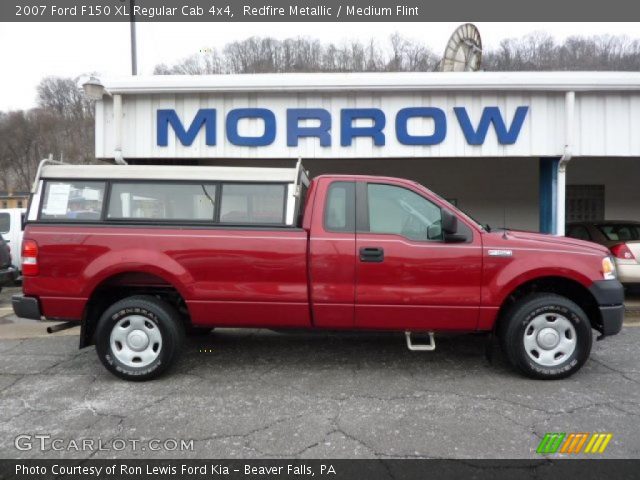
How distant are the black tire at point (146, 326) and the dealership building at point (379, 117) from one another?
4.50 meters

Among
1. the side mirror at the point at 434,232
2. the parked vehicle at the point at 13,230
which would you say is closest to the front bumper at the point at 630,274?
the side mirror at the point at 434,232

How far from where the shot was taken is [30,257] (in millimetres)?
4203

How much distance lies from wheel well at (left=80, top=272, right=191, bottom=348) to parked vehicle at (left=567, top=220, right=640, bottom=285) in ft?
21.9

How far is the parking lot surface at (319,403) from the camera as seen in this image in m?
3.15

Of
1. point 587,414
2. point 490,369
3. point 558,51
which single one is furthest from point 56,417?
point 558,51

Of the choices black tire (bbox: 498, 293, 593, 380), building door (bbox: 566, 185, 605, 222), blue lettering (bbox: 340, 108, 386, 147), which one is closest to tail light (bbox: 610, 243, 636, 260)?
black tire (bbox: 498, 293, 593, 380)

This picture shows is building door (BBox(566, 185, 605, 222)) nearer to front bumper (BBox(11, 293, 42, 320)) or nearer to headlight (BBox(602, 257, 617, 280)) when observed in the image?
headlight (BBox(602, 257, 617, 280))

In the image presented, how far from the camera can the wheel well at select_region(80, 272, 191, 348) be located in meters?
4.34

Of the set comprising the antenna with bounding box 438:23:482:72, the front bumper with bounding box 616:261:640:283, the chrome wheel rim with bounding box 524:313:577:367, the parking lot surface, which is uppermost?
the antenna with bounding box 438:23:482:72

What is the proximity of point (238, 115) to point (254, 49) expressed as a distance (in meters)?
13.4

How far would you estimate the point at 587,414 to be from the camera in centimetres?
359

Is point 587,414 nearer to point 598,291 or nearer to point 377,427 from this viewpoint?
point 598,291

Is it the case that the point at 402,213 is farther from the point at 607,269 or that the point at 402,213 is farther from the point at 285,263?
the point at 607,269
